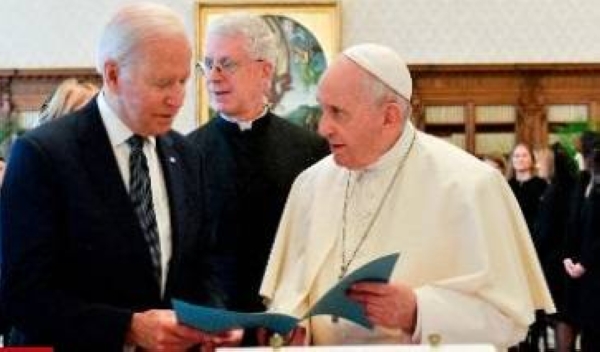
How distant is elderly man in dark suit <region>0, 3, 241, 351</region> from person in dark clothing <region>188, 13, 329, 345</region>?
73 centimetres

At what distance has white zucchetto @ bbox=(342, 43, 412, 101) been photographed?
10.4ft

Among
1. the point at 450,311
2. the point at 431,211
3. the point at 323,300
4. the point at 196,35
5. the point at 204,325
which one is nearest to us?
the point at 204,325

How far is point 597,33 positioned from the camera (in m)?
12.7

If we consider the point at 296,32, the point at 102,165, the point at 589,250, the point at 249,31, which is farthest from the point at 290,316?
the point at 296,32

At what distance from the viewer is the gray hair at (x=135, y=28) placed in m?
2.76

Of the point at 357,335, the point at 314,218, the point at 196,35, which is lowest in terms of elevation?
the point at 357,335

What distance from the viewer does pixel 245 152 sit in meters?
3.93

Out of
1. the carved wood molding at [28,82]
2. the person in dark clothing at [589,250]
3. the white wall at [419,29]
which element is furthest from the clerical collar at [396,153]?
the carved wood molding at [28,82]

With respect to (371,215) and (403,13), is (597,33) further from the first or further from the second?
(371,215)

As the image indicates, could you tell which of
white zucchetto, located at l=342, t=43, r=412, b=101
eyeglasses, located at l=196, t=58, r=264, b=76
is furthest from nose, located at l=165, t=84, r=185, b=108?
eyeglasses, located at l=196, t=58, r=264, b=76

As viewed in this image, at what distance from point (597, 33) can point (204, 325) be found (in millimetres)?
10997

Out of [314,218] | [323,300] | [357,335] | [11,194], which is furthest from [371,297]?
[11,194]

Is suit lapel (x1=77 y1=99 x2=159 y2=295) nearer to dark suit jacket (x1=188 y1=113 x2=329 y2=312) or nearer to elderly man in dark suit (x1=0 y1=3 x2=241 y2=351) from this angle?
elderly man in dark suit (x1=0 y1=3 x2=241 y2=351)

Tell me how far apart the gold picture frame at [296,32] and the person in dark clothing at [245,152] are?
833cm
